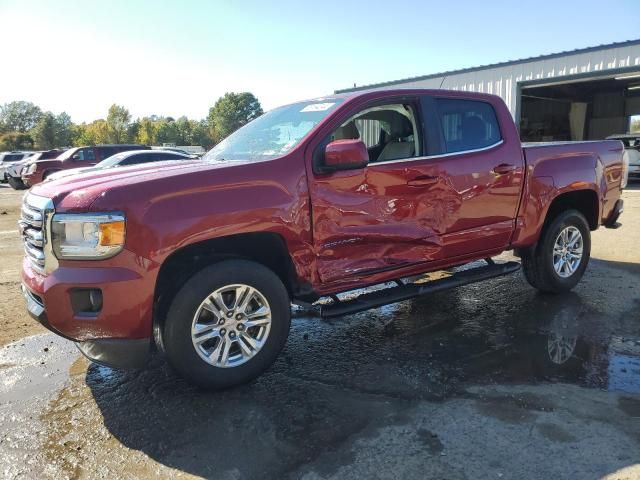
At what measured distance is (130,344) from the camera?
10.1 ft

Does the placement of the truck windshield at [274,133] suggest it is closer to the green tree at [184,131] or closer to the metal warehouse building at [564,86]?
the metal warehouse building at [564,86]

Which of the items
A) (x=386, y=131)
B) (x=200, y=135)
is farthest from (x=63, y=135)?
(x=386, y=131)

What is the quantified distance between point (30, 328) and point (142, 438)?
2544 mm

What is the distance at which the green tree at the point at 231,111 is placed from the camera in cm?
11600

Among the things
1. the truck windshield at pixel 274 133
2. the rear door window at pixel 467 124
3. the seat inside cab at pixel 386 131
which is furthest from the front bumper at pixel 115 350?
the rear door window at pixel 467 124

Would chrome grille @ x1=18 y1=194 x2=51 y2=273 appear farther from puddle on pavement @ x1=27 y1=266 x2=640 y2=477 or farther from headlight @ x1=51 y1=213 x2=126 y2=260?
puddle on pavement @ x1=27 y1=266 x2=640 y2=477

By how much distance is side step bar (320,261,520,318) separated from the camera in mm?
3783

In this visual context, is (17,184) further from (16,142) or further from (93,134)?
(93,134)

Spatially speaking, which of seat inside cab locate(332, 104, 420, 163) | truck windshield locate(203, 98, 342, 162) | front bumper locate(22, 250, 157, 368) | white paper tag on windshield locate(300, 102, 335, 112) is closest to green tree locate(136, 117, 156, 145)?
truck windshield locate(203, 98, 342, 162)

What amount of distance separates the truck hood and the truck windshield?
1.68ft

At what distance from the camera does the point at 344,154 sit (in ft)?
11.5

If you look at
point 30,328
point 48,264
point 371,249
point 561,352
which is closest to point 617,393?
point 561,352

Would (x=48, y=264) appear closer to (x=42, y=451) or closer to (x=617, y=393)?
(x=42, y=451)

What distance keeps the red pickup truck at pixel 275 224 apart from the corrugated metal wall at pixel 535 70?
12886 mm
